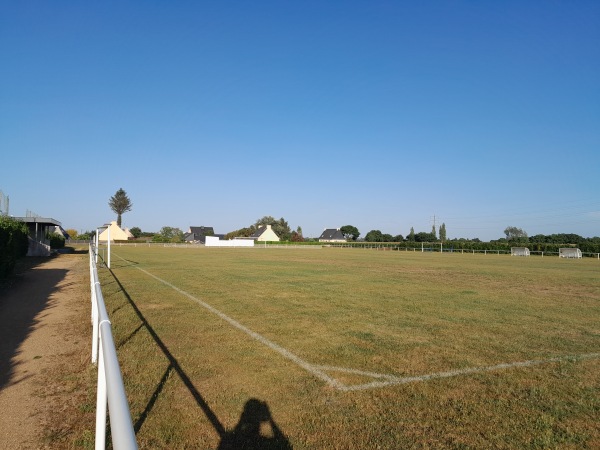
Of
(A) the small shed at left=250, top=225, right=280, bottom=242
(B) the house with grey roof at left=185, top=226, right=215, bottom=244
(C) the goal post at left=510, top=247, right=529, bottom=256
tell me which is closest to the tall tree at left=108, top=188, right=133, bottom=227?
(B) the house with grey roof at left=185, top=226, right=215, bottom=244

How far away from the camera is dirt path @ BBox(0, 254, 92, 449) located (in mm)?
3852

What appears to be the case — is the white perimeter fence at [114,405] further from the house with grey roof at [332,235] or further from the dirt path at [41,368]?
the house with grey roof at [332,235]

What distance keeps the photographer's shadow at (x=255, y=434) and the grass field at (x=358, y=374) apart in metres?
0.02

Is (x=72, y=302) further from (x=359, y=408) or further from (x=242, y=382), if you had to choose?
(x=359, y=408)

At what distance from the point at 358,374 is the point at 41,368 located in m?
4.58

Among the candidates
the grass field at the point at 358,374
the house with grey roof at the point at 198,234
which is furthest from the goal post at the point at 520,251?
the house with grey roof at the point at 198,234

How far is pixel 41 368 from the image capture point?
18.4 ft

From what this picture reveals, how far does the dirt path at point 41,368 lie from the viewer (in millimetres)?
3852

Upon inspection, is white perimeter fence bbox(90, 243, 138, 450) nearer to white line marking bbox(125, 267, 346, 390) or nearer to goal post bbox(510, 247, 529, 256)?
white line marking bbox(125, 267, 346, 390)

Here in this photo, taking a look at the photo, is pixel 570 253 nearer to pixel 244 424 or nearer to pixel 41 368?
pixel 244 424

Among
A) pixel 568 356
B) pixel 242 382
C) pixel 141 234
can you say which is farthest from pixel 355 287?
pixel 141 234

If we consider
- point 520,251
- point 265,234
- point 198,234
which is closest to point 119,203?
point 198,234

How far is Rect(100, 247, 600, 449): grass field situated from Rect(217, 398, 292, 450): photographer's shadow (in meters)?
0.02

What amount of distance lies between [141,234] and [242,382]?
515 ft
